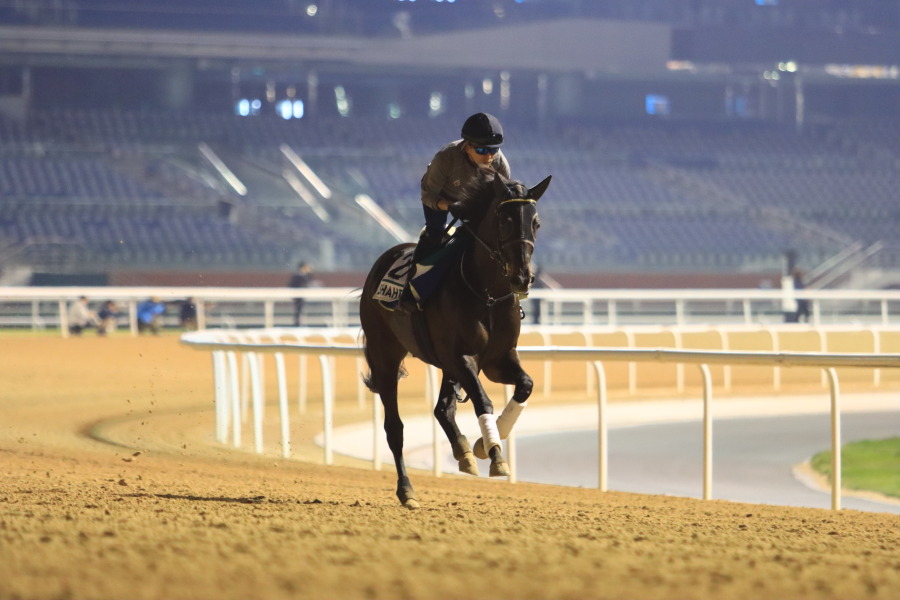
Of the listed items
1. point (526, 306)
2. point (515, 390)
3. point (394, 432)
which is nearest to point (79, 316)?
point (526, 306)

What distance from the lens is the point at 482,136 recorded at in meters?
→ 6.02

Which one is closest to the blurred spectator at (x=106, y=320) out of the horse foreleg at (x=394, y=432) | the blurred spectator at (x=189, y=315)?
the blurred spectator at (x=189, y=315)

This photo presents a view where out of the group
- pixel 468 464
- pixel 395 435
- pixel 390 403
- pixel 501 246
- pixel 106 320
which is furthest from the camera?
pixel 106 320

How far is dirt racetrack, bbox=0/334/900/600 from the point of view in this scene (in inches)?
135

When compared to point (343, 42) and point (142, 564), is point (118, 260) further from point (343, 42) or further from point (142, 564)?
point (142, 564)

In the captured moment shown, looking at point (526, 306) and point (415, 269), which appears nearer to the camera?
point (415, 269)

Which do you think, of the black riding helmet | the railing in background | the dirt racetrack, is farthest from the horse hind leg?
the railing in background

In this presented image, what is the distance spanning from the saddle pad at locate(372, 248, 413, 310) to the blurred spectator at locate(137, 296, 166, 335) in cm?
1525

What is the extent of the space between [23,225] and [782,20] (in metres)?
26.3

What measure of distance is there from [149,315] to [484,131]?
16650mm

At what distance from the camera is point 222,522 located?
4754mm

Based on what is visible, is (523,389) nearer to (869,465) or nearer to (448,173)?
(448,173)

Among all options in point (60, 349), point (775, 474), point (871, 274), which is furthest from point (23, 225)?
point (775, 474)

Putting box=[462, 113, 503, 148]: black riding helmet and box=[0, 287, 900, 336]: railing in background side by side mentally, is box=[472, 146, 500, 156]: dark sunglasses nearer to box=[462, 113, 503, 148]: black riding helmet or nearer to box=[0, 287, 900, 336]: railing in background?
box=[462, 113, 503, 148]: black riding helmet
